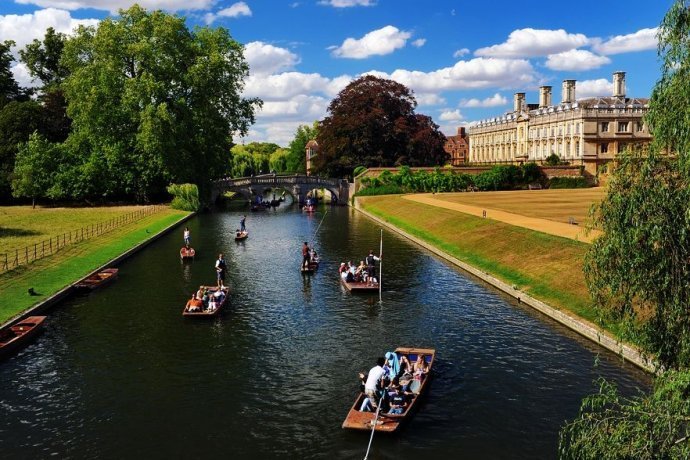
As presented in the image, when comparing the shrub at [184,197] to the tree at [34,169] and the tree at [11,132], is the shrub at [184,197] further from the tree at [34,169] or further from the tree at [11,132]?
the tree at [11,132]

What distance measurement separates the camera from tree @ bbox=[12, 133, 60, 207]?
79669mm

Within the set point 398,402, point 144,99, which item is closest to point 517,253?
point 398,402

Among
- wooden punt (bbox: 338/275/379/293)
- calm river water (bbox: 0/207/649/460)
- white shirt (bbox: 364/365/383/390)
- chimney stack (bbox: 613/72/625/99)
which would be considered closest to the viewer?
calm river water (bbox: 0/207/649/460)

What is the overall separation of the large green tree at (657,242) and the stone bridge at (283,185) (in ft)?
296

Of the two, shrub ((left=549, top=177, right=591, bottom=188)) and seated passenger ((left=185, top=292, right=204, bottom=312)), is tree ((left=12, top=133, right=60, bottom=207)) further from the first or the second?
shrub ((left=549, top=177, right=591, bottom=188))

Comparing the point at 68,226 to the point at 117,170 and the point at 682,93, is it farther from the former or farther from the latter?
the point at 682,93

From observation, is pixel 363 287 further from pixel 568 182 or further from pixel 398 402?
pixel 568 182

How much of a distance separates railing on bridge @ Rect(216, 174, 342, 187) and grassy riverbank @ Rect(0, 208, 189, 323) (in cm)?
4059

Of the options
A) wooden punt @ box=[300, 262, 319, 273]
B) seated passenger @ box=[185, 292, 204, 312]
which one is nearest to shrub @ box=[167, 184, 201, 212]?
wooden punt @ box=[300, 262, 319, 273]

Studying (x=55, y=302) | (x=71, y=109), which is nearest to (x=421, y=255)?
(x=55, y=302)

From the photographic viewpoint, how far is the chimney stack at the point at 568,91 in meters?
→ 133

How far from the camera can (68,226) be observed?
6097cm

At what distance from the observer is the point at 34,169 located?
79.9m

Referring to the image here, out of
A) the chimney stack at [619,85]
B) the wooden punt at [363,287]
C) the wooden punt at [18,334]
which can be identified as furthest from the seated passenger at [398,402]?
the chimney stack at [619,85]
